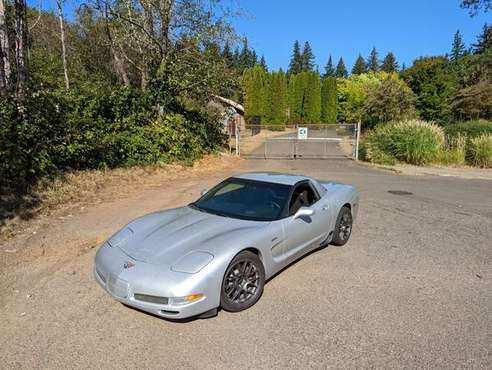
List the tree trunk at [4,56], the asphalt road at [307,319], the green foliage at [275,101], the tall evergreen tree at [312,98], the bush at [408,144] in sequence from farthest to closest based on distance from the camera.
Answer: the tall evergreen tree at [312,98] < the green foliage at [275,101] < the bush at [408,144] < the tree trunk at [4,56] < the asphalt road at [307,319]

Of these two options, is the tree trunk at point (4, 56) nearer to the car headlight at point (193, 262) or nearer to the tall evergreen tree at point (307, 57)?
the car headlight at point (193, 262)

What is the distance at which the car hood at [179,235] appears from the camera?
3510mm

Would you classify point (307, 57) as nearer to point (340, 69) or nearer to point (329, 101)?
point (340, 69)

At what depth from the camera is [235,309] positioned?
3572 mm

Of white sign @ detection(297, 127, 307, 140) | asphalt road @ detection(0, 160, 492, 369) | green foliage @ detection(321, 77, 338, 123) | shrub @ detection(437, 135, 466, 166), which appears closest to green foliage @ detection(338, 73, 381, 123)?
green foliage @ detection(321, 77, 338, 123)

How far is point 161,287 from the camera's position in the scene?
315 cm

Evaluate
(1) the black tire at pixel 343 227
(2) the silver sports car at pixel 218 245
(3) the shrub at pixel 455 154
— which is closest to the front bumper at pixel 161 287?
(2) the silver sports car at pixel 218 245

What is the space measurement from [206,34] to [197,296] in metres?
13.8

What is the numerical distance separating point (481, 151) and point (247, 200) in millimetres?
15748

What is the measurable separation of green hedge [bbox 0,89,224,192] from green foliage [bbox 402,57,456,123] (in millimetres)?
37326

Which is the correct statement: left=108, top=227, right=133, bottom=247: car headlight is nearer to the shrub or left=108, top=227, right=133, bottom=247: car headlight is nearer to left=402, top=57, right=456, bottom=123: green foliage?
the shrub

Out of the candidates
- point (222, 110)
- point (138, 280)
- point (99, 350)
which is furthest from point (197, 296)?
point (222, 110)

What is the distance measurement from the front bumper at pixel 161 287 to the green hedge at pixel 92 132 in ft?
19.4

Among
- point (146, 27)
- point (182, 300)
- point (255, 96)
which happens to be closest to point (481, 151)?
point (146, 27)
